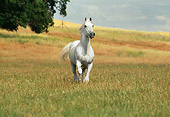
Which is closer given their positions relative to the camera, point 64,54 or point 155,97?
point 155,97

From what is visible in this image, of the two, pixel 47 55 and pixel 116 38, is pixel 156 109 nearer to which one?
pixel 47 55

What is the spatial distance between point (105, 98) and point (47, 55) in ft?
85.1

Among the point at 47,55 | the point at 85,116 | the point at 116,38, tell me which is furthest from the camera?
the point at 116,38

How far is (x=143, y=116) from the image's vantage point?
579 centimetres

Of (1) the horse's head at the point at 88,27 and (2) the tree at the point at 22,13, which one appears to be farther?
(2) the tree at the point at 22,13

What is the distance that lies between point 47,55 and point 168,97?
25.8 meters

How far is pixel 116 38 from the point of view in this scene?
61.2 m

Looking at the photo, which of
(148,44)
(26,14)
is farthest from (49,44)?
(148,44)

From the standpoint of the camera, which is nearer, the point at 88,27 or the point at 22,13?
the point at 88,27

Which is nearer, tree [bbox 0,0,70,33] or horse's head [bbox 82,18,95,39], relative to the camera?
horse's head [bbox 82,18,95,39]

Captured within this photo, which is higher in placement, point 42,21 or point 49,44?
point 42,21

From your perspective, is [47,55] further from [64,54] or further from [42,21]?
[64,54]

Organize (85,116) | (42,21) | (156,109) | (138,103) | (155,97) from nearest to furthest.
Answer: (85,116), (156,109), (138,103), (155,97), (42,21)

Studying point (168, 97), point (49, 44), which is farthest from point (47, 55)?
point (168, 97)
